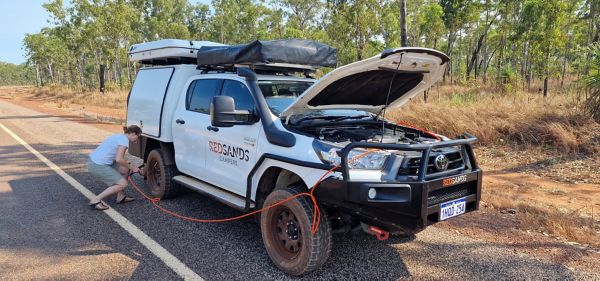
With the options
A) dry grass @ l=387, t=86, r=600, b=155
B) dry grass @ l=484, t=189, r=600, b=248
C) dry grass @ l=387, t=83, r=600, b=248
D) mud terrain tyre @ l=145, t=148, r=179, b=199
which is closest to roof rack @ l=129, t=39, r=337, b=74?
mud terrain tyre @ l=145, t=148, r=179, b=199

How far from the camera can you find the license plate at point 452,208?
334cm

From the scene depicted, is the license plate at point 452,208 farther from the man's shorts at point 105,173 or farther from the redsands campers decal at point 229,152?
the man's shorts at point 105,173

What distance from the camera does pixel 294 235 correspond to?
3.71 meters

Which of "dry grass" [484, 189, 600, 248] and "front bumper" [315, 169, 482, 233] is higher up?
"front bumper" [315, 169, 482, 233]

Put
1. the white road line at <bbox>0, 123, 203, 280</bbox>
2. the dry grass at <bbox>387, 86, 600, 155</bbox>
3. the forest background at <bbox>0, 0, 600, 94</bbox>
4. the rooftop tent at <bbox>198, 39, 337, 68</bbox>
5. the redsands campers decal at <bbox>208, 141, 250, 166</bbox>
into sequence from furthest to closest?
the forest background at <bbox>0, 0, 600, 94</bbox> → the dry grass at <bbox>387, 86, 600, 155</bbox> → the rooftop tent at <bbox>198, 39, 337, 68</bbox> → the redsands campers decal at <bbox>208, 141, 250, 166</bbox> → the white road line at <bbox>0, 123, 203, 280</bbox>

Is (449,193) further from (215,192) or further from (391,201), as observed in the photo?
(215,192)

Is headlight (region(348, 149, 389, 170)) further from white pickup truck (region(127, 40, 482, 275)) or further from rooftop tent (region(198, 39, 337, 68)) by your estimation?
rooftop tent (region(198, 39, 337, 68))

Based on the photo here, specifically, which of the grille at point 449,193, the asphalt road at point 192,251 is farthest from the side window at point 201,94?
the grille at point 449,193

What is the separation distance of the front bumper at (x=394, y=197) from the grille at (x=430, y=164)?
11 centimetres

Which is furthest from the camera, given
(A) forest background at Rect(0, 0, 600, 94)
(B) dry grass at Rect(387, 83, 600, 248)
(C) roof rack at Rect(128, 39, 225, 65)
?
(A) forest background at Rect(0, 0, 600, 94)

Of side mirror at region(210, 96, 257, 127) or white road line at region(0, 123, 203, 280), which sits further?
side mirror at region(210, 96, 257, 127)

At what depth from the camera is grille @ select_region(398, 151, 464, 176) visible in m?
3.33

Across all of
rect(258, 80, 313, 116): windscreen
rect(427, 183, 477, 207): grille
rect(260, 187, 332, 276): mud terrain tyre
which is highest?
rect(258, 80, 313, 116): windscreen

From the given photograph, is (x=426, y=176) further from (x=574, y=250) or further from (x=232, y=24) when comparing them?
(x=232, y=24)
